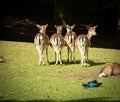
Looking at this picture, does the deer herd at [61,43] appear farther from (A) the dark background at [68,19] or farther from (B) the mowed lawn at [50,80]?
(A) the dark background at [68,19]

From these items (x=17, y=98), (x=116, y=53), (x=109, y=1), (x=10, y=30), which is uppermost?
(x=109, y=1)

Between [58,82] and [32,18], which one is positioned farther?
[32,18]

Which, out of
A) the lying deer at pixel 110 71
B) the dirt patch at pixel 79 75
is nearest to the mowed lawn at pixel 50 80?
the dirt patch at pixel 79 75

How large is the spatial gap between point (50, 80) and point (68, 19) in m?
16.7

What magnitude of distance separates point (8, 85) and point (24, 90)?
80cm

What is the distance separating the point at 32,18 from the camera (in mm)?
31672

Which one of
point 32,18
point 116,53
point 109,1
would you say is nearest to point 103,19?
point 109,1

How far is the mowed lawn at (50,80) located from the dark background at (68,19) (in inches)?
262

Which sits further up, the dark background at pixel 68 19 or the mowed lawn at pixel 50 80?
the dark background at pixel 68 19

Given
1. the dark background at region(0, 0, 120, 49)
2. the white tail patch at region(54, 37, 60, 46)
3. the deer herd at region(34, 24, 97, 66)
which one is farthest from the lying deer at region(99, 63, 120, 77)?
the dark background at region(0, 0, 120, 49)

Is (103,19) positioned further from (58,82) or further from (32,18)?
(58,82)

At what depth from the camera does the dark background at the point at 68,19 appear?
2545 centimetres

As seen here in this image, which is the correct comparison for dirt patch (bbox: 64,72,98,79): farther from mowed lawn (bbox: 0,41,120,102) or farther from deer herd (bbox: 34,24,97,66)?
deer herd (bbox: 34,24,97,66)

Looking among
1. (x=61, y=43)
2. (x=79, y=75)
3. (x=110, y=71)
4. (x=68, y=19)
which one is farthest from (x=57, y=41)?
(x=68, y=19)
